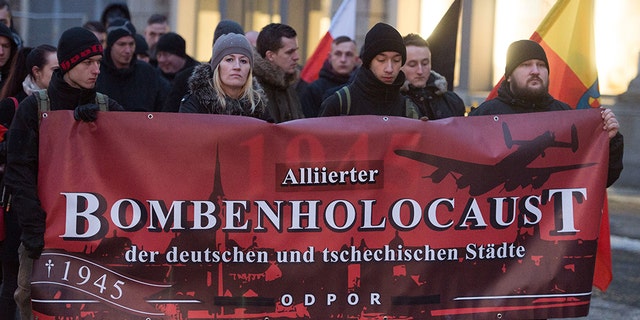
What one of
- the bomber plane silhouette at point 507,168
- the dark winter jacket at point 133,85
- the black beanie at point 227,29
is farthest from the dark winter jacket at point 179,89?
the bomber plane silhouette at point 507,168

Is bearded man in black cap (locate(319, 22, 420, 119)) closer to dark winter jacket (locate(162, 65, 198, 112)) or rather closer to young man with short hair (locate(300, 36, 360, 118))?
dark winter jacket (locate(162, 65, 198, 112))

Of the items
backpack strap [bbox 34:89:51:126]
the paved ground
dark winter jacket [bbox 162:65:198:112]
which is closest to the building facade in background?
the paved ground

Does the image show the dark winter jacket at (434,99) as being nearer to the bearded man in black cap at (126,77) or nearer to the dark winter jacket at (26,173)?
the bearded man in black cap at (126,77)

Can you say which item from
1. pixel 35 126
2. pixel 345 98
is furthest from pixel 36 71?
pixel 345 98

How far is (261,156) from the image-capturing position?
5.12m

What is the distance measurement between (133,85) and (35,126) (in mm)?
3163

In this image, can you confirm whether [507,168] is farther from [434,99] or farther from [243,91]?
[434,99]

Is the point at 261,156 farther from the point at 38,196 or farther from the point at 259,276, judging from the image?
the point at 38,196

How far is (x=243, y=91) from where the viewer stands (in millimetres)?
5582

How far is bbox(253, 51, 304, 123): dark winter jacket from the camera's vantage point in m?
6.73

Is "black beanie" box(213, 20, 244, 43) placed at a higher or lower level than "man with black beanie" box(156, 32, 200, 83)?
higher

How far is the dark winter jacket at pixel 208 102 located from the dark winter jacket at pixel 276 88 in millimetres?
1071

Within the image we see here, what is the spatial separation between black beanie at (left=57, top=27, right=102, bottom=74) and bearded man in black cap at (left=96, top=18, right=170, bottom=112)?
2727 millimetres

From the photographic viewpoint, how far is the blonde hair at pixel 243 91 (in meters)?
5.48
